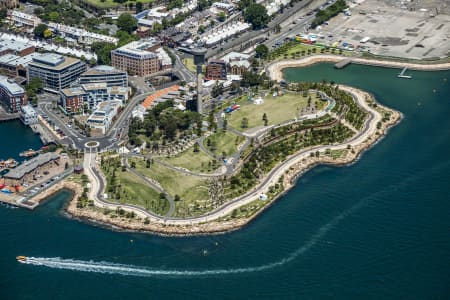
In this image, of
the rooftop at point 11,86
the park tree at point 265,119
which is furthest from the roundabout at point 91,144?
the park tree at point 265,119

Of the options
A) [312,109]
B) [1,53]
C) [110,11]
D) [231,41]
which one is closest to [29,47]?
[1,53]

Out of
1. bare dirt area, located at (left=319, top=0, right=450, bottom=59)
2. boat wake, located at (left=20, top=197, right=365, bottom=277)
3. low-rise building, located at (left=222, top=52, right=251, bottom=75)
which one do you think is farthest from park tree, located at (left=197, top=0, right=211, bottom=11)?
boat wake, located at (left=20, top=197, right=365, bottom=277)

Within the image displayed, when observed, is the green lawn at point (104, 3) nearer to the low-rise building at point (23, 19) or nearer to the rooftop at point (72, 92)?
the low-rise building at point (23, 19)

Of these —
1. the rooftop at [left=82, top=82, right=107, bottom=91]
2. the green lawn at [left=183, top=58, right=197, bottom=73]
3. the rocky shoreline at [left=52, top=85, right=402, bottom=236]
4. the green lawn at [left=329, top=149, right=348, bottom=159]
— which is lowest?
the rocky shoreline at [left=52, top=85, right=402, bottom=236]

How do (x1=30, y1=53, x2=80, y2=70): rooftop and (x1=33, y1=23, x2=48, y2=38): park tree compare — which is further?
(x1=33, y1=23, x2=48, y2=38): park tree

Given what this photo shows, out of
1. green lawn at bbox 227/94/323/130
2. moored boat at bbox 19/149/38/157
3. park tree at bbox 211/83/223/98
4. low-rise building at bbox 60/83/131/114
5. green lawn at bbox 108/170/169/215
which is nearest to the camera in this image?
green lawn at bbox 108/170/169/215

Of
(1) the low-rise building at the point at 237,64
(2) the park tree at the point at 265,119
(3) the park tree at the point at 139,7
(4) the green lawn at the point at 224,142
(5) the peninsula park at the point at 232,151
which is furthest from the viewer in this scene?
(3) the park tree at the point at 139,7

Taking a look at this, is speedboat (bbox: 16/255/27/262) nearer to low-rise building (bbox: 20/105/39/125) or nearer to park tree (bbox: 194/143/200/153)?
park tree (bbox: 194/143/200/153)

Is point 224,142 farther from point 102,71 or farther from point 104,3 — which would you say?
point 104,3
